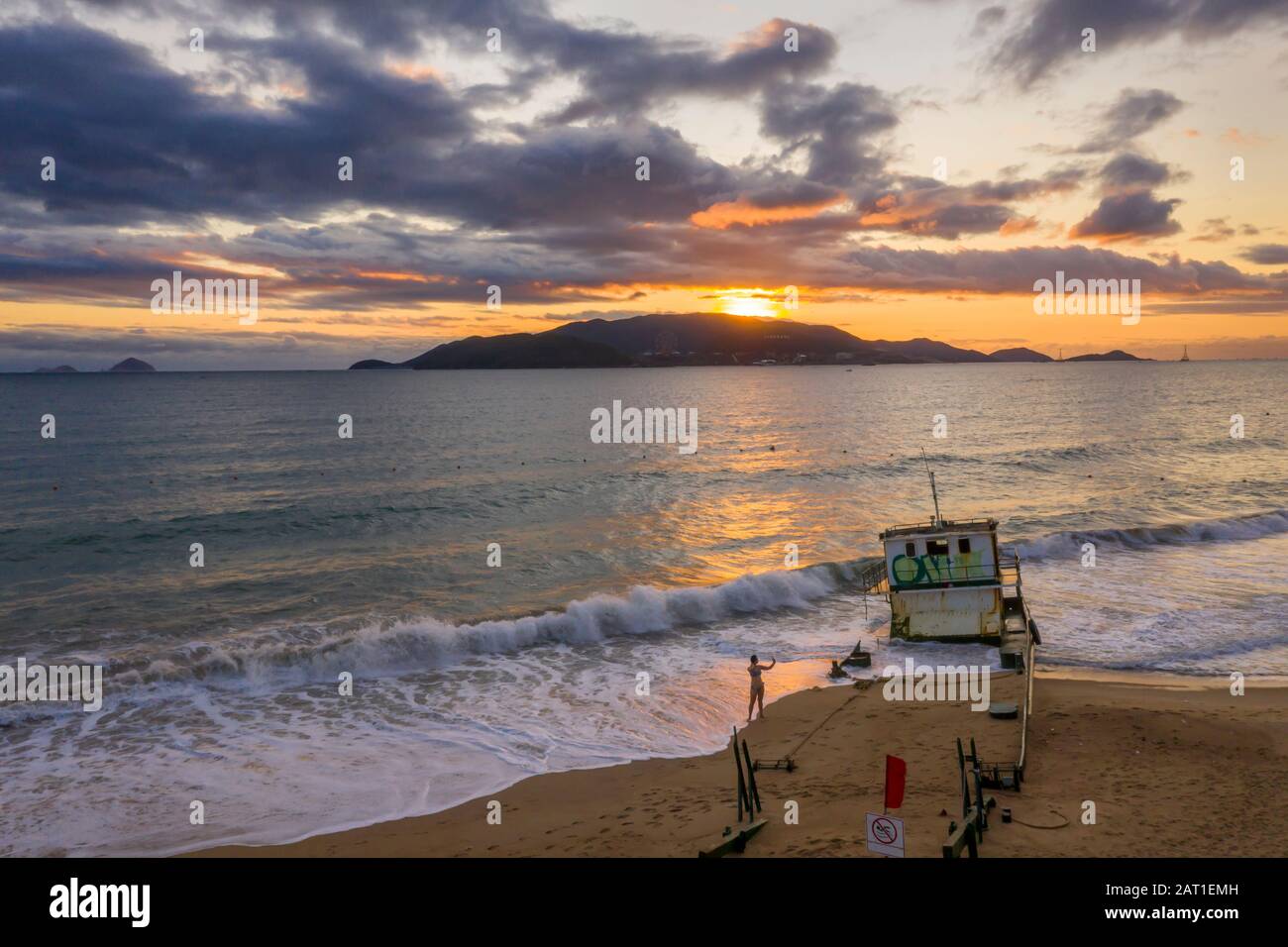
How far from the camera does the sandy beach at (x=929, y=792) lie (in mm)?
12664

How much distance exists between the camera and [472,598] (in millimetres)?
31375

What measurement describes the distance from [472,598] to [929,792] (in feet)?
66.7

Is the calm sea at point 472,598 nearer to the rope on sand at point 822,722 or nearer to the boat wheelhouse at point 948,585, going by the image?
the boat wheelhouse at point 948,585

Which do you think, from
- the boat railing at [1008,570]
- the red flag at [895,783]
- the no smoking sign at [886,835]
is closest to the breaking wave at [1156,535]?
the boat railing at [1008,570]

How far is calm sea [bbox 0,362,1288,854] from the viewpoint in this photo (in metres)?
17.7

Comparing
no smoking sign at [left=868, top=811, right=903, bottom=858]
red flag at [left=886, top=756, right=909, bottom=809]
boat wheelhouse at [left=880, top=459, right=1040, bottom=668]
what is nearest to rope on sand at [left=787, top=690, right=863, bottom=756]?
boat wheelhouse at [left=880, top=459, right=1040, bottom=668]

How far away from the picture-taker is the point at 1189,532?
135 ft

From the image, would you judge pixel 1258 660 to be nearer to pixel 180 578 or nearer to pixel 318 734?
pixel 318 734

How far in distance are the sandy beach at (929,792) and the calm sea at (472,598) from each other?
58.5 inches

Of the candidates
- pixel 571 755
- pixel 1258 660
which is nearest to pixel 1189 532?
pixel 1258 660

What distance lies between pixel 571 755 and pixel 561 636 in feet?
32.0

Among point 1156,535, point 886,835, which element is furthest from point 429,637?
point 1156,535

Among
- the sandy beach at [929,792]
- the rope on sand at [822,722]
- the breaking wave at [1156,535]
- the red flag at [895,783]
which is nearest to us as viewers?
the red flag at [895,783]
